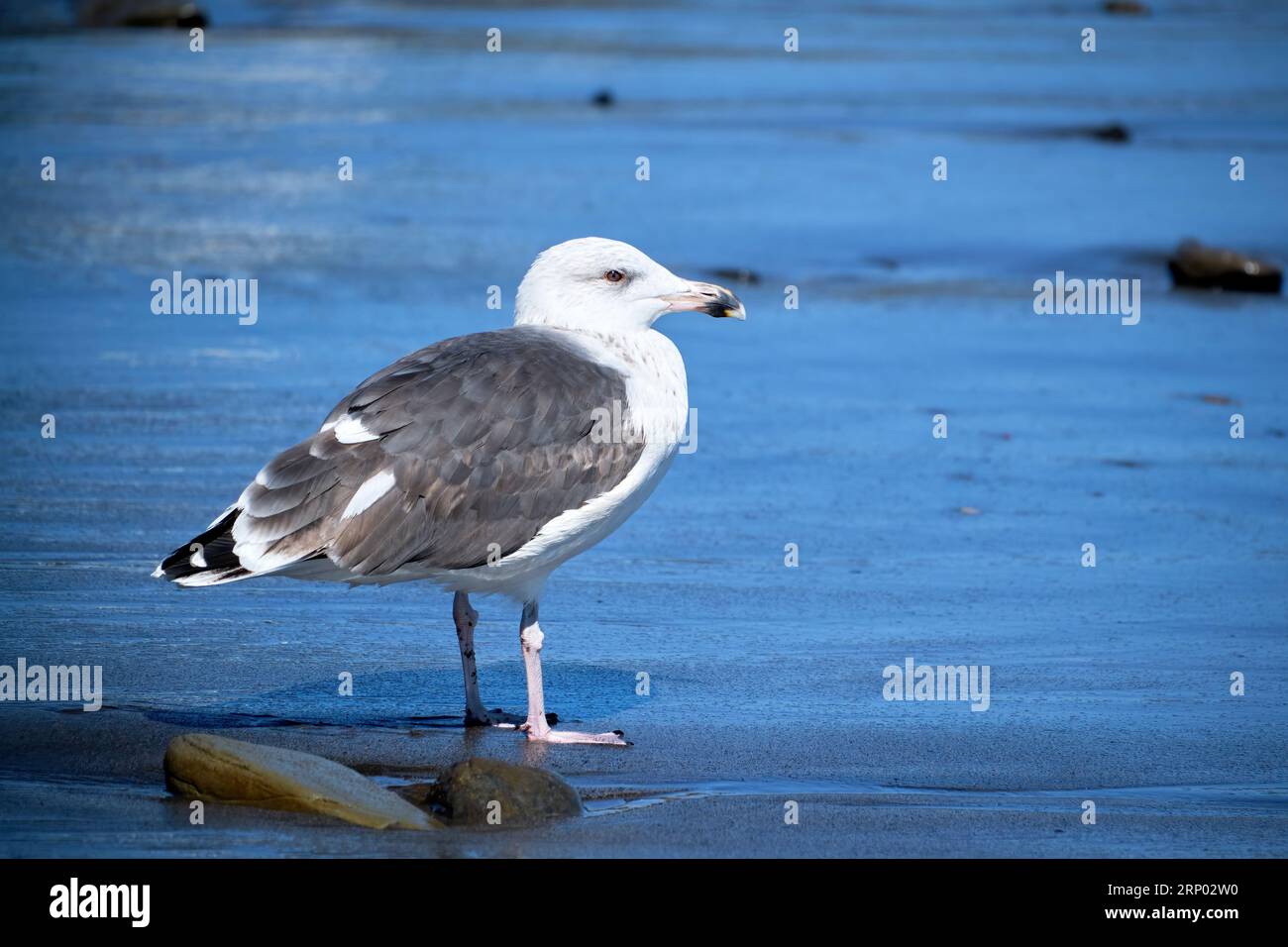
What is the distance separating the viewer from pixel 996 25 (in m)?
38.4

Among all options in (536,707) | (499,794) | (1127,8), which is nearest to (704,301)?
(536,707)

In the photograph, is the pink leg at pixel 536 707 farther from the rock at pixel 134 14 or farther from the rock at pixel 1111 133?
the rock at pixel 134 14

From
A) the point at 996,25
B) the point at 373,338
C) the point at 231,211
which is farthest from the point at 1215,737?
the point at 996,25

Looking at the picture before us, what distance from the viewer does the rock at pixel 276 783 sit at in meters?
5.86

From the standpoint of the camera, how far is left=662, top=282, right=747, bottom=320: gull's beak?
7.67m

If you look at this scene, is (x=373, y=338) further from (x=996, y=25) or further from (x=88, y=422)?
(x=996, y=25)

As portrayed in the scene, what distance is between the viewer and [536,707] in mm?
7008

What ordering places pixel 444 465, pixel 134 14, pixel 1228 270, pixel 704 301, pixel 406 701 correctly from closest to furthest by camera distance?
pixel 444 465, pixel 406 701, pixel 704 301, pixel 1228 270, pixel 134 14

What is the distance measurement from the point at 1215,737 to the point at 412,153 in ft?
49.8

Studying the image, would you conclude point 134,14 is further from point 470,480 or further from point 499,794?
point 499,794

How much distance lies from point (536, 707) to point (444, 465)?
0.95 m

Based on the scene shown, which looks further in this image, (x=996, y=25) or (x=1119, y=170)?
(x=996, y=25)

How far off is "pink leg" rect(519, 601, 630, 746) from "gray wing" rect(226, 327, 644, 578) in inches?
15.6

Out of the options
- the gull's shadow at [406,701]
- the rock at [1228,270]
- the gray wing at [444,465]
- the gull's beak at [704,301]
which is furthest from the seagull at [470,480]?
the rock at [1228,270]
